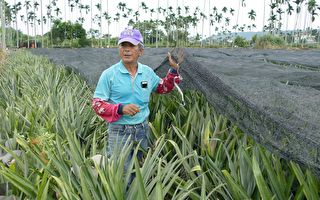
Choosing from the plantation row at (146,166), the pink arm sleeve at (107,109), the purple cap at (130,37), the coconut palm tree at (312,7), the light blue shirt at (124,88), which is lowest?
the plantation row at (146,166)

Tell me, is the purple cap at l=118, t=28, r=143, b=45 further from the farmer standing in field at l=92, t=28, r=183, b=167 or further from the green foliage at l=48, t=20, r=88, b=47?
the green foliage at l=48, t=20, r=88, b=47

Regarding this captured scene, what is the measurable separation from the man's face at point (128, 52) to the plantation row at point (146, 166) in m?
0.50

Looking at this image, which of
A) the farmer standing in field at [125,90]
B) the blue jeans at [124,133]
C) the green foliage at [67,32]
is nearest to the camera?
the farmer standing in field at [125,90]

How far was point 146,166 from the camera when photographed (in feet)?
5.99

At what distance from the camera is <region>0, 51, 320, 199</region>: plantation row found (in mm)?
1660

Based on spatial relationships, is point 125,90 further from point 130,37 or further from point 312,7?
point 312,7

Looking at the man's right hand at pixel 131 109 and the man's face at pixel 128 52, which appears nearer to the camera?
the man's right hand at pixel 131 109

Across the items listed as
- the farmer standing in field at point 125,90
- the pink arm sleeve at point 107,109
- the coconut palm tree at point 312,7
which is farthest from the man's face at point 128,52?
the coconut palm tree at point 312,7

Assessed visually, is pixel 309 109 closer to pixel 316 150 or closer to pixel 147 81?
pixel 316 150

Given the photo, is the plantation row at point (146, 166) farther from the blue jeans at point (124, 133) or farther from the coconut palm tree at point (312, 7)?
the coconut palm tree at point (312, 7)

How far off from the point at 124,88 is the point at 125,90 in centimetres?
1

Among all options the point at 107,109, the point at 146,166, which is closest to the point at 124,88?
the point at 107,109

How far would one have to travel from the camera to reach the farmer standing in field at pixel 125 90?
2318 mm

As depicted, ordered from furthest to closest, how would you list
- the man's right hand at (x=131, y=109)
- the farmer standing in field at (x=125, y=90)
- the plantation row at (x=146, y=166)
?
the farmer standing in field at (x=125, y=90) < the man's right hand at (x=131, y=109) < the plantation row at (x=146, y=166)
